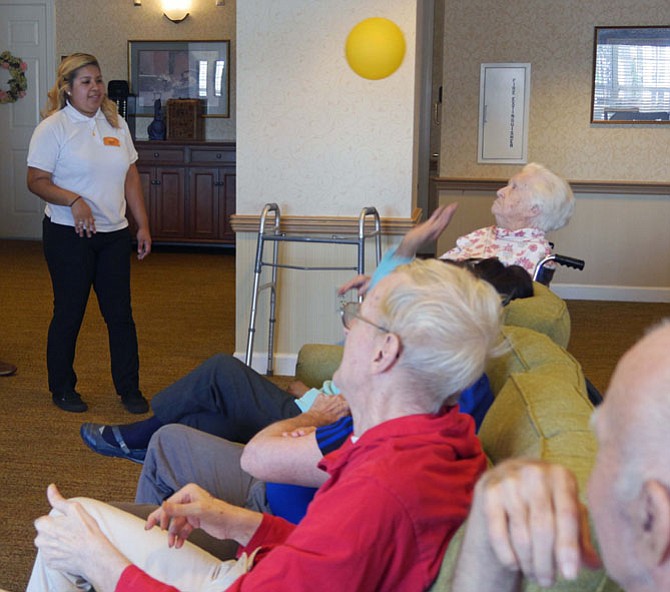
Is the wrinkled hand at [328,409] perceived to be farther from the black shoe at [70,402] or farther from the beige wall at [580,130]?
the beige wall at [580,130]

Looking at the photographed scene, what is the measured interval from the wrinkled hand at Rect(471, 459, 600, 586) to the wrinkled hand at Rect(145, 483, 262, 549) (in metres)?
0.94

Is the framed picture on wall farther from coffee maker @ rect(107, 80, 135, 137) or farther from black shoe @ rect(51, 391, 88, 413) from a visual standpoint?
black shoe @ rect(51, 391, 88, 413)

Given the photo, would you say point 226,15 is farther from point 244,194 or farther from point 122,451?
point 122,451

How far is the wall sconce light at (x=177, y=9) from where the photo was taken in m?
9.68

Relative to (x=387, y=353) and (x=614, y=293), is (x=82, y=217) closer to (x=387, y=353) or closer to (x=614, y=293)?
(x=387, y=353)

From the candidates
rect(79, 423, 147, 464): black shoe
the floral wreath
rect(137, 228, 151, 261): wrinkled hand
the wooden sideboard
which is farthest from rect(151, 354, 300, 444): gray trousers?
the floral wreath

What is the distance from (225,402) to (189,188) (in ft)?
22.5

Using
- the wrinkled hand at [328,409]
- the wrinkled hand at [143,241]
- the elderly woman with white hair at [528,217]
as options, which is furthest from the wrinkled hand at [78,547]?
the wrinkled hand at [143,241]

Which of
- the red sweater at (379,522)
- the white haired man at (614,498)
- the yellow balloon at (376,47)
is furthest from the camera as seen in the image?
the yellow balloon at (376,47)

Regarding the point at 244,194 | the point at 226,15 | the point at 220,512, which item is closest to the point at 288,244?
the point at 244,194

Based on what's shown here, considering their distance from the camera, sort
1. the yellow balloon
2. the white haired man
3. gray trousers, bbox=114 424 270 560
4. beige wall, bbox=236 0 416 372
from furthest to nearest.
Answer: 1. beige wall, bbox=236 0 416 372
2. the yellow balloon
3. gray trousers, bbox=114 424 270 560
4. the white haired man

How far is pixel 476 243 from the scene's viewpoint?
3.71 m

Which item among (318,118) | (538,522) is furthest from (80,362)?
(538,522)

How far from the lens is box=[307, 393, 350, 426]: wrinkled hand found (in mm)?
2336
